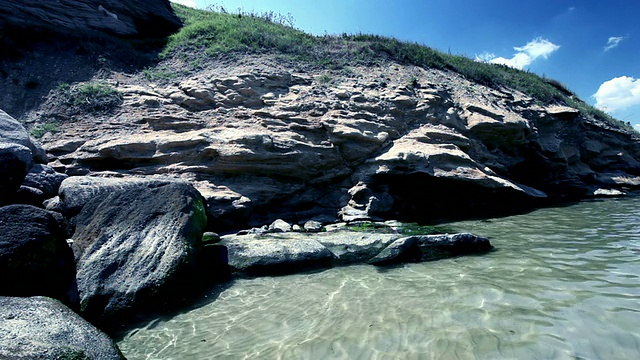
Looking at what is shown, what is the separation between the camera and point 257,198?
35.6ft

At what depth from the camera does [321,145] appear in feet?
39.7

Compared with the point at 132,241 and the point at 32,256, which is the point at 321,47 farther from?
the point at 32,256

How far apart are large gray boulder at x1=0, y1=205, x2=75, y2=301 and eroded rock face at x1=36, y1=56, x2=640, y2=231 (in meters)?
4.34

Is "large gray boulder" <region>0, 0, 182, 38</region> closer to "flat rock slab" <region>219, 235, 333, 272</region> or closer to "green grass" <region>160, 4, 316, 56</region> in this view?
"green grass" <region>160, 4, 316, 56</region>

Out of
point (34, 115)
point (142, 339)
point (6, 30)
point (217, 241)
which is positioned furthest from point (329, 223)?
point (6, 30)

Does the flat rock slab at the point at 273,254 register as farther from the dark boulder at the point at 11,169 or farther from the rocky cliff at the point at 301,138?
the dark boulder at the point at 11,169

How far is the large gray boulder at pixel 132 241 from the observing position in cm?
523

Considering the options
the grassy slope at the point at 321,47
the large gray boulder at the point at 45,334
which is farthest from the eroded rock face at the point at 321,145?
the large gray boulder at the point at 45,334

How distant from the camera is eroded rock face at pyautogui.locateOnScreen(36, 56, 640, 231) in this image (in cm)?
1062

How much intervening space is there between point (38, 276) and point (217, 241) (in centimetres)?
335

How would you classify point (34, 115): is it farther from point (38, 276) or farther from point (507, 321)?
point (507, 321)

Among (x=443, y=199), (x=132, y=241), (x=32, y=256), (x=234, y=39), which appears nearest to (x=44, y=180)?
(x=32, y=256)

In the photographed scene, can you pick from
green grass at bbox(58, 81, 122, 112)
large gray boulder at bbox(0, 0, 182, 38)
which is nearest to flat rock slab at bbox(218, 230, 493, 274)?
green grass at bbox(58, 81, 122, 112)

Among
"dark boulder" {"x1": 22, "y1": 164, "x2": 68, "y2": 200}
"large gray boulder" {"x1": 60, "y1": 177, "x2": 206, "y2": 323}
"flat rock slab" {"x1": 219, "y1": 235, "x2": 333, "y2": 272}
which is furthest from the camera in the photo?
"dark boulder" {"x1": 22, "y1": 164, "x2": 68, "y2": 200}
